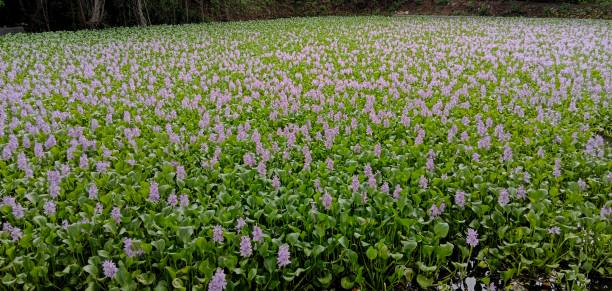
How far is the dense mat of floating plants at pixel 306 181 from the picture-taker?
2744 mm

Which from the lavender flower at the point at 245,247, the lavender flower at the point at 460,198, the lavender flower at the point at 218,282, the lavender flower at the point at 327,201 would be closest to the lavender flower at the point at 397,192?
the lavender flower at the point at 460,198

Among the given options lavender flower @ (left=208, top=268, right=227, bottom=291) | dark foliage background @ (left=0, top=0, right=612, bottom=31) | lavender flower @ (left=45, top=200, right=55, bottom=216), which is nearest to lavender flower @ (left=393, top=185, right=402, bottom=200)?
lavender flower @ (left=208, top=268, right=227, bottom=291)

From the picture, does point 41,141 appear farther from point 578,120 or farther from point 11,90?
point 578,120

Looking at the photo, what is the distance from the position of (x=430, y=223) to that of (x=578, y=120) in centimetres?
339

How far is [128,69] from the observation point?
29.5 feet

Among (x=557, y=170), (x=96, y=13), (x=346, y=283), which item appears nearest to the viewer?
(x=346, y=283)

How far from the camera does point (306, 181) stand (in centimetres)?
365

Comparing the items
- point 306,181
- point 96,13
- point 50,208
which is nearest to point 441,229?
point 306,181

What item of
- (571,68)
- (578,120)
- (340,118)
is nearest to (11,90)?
(340,118)

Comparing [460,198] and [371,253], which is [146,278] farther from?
[460,198]

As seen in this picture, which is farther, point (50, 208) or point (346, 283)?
point (50, 208)

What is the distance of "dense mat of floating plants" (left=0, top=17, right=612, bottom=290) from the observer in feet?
9.00

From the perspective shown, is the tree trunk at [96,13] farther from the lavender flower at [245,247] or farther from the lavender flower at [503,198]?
the lavender flower at [503,198]

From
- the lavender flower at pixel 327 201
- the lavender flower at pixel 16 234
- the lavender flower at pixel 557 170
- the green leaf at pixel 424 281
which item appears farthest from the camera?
the lavender flower at pixel 557 170
